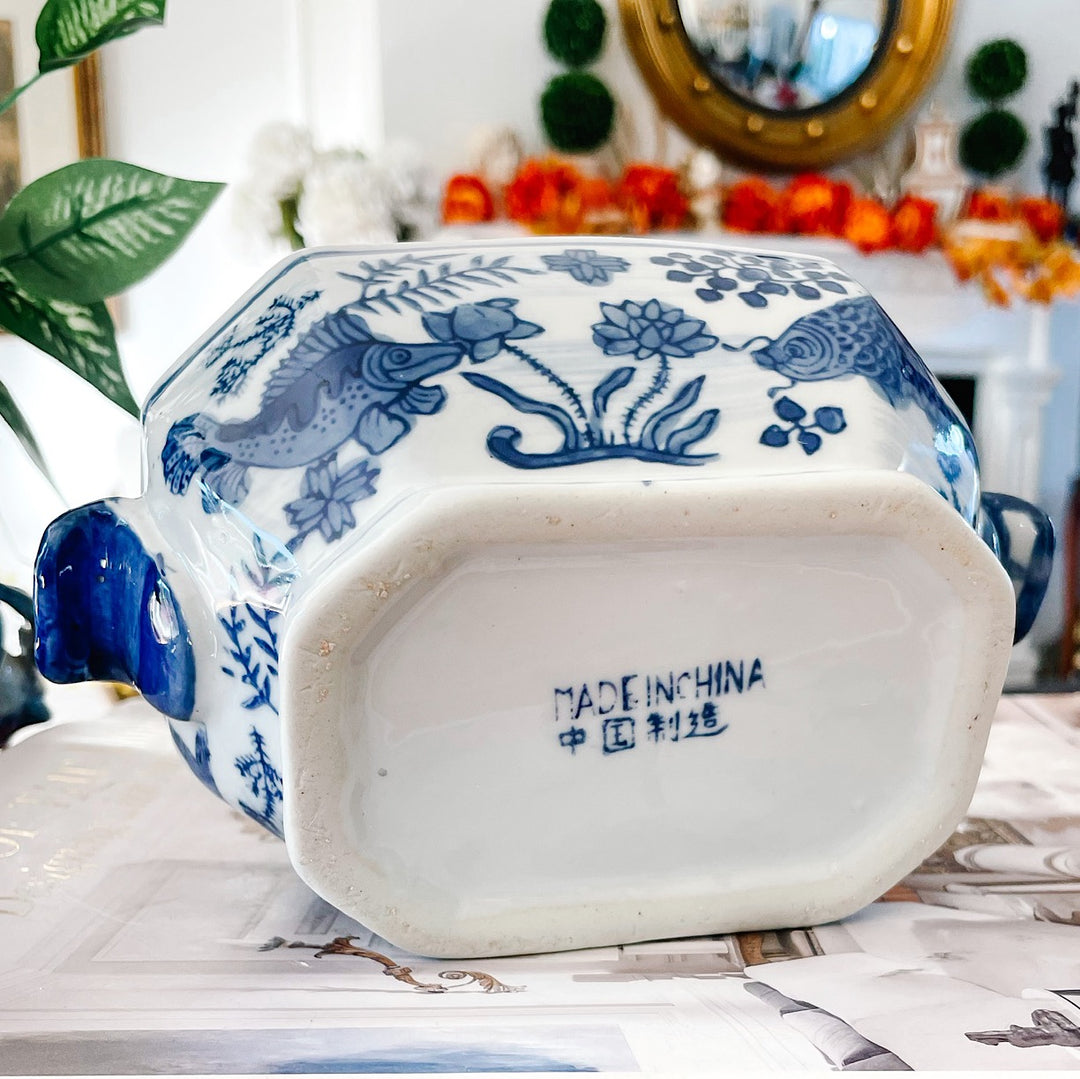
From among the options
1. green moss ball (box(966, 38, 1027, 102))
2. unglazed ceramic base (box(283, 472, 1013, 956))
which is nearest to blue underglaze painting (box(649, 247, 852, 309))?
unglazed ceramic base (box(283, 472, 1013, 956))

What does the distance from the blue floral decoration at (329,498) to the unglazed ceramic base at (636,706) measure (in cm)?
3

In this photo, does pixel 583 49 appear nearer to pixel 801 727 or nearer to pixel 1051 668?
pixel 1051 668

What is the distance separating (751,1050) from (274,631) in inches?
8.8

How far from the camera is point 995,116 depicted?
2.33 metres

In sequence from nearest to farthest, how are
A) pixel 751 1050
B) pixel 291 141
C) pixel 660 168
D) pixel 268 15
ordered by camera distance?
pixel 751 1050 < pixel 291 141 < pixel 660 168 < pixel 268 15

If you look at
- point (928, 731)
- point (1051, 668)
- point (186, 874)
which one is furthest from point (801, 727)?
point (1051, 668)

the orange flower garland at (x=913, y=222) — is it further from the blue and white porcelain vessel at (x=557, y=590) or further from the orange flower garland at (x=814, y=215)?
the blue and white porcelain vessel at (x=557, y=590)

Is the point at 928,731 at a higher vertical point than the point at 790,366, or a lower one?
lower

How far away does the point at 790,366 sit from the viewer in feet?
1.48

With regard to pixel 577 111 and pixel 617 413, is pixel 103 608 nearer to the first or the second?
pixel 617 413

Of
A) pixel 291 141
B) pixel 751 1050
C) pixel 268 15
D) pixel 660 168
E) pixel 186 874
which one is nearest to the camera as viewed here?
pixel 751 1050

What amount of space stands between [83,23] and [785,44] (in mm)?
1946

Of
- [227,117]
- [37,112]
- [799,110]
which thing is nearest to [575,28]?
[799,110]

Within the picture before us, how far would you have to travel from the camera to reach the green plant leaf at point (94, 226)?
22.3 inches
